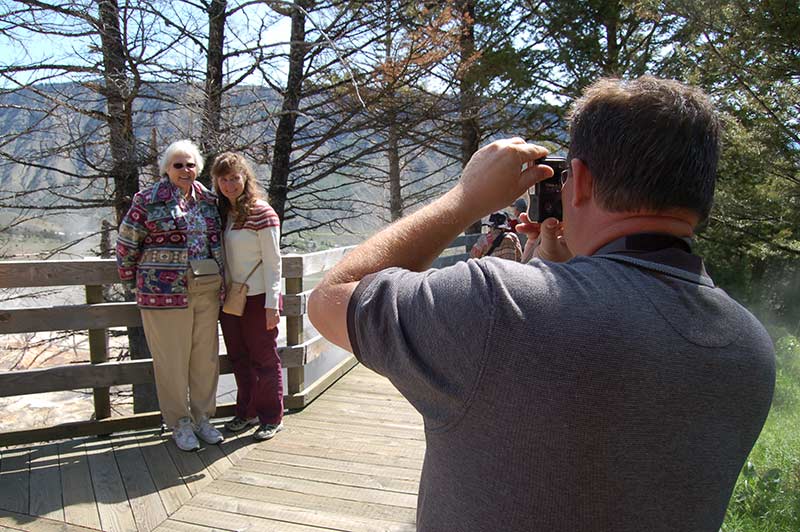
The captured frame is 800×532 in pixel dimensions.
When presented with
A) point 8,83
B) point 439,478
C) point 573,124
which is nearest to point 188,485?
point 439,478

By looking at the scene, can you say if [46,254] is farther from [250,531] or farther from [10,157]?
[250,531]

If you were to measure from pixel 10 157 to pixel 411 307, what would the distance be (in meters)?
7.05

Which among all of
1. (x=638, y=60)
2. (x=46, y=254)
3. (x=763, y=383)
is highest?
(x=638, y=60)

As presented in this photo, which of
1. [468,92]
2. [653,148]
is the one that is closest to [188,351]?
[653,148]

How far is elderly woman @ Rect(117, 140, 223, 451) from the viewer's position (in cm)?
298

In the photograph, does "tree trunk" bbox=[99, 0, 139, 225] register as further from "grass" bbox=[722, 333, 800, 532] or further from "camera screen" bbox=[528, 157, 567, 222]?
"grass" bbox=[722, 333, 800, 532]

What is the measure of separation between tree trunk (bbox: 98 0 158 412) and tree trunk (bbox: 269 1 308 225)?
2.08 meters

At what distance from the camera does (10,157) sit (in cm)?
623

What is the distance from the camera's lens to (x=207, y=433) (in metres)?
3.23

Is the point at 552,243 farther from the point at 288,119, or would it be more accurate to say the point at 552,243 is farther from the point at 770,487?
the point at 288,119

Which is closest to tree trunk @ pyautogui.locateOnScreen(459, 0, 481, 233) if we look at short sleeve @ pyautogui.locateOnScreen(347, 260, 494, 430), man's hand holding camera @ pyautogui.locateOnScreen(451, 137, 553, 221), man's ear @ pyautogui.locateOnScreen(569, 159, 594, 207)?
man's hand holding camera @ pyautogui.locateOnScreen(451, 137, 553, 221)

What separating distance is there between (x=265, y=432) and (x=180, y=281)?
1.01 meters

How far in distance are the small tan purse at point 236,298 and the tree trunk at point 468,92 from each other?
5.15m

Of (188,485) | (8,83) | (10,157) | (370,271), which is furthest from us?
(10,157)
